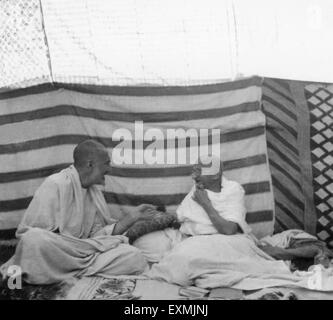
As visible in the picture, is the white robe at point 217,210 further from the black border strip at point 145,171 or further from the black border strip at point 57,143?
the black border strip at point 57,143

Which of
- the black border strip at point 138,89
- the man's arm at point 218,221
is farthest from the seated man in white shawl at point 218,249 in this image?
the black border strip at point 138,89

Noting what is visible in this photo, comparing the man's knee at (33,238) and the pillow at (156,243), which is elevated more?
the man's knee at (33,238)

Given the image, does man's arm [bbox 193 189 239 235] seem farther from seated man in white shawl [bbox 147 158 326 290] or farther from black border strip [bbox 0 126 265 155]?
black border strip [bbox 0 126 265 155]

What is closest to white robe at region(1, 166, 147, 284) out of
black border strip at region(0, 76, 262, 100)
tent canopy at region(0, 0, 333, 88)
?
black border strip at region(0, 76, 262, 100)

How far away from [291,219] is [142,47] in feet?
5.39

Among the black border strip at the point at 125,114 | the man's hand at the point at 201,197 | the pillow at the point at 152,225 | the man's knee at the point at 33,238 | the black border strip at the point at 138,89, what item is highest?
the black border strip at the point at 138,89

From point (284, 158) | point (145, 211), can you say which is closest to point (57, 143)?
point (145, 211)

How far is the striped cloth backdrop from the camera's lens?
4.21 m

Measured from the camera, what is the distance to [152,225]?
3.88 metres

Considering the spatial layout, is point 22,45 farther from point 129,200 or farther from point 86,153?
point 129,200

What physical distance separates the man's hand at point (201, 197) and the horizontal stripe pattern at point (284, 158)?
647 mm

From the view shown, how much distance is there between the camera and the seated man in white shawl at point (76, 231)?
3.36 meters

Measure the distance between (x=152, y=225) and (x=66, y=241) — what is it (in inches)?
25.8
